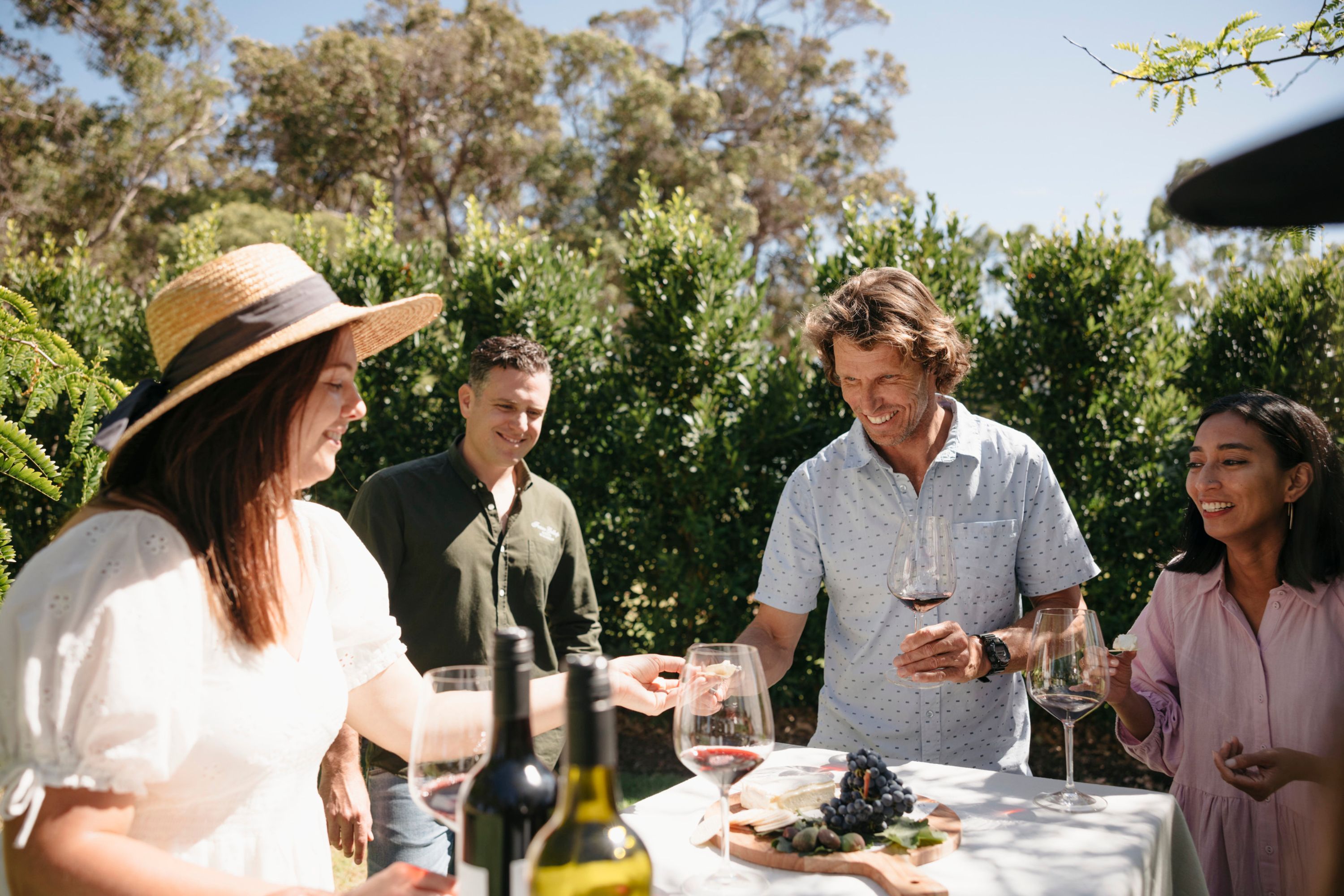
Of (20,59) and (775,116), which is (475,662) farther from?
(775,116)

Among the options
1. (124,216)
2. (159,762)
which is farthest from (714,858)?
(124,216)

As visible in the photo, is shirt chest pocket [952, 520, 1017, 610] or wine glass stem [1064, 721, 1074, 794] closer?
wine glass stem [1064, 721, 1074, 794]

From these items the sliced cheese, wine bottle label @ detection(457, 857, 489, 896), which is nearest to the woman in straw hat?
wine bottle label @ detection(457, 857, 489, 896)

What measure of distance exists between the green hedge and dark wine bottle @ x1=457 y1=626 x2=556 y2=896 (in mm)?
4344

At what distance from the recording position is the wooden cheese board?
63.3 inches

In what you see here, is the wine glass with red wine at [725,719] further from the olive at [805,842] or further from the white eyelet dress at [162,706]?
the white eyelet dress at [162,706]

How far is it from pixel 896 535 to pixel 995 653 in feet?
1.69

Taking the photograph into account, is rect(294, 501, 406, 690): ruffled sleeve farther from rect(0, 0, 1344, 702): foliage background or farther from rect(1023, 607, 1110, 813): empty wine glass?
rect(1023, 607, 1110, 813): empty wine glass

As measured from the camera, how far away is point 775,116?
27.4 meters

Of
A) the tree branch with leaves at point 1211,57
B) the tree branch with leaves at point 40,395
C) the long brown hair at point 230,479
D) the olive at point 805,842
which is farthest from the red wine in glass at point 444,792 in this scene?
the tree branch with leaves at point 1211,57

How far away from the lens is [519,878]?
3.42ft

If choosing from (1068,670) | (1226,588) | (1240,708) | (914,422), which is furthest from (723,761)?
(1226,588)

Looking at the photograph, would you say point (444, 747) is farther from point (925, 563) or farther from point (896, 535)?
point (896, 535)

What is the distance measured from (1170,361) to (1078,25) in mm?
3358
